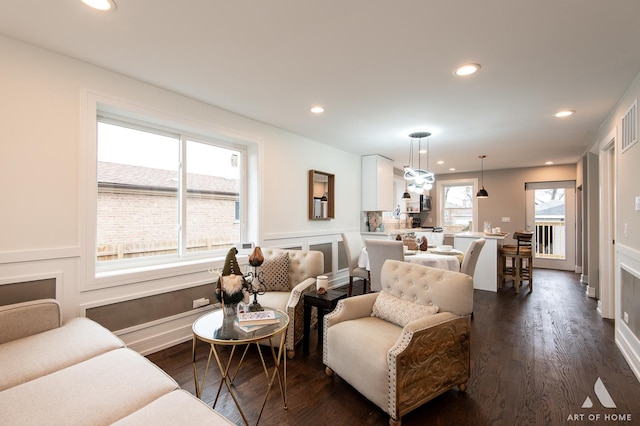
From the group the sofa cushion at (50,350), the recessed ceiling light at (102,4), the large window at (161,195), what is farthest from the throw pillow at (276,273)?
the recessed ceiling light at (102,4)

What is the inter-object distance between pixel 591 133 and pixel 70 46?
6.14 meters

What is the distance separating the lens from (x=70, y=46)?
7.27 ft

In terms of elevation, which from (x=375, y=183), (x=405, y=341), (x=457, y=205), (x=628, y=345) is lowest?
(x=628, y=345)

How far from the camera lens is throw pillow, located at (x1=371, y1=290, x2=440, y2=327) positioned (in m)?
2.20

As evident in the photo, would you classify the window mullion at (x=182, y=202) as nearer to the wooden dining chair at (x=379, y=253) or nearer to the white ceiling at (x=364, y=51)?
the white ceiling at (x=364, y=51)

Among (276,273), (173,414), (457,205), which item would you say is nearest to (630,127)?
(276,273)

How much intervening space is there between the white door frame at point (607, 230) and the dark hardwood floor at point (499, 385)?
388 mm

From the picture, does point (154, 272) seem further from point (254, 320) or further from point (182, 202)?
point (254, 320)

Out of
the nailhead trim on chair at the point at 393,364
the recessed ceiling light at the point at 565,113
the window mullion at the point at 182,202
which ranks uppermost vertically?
the recessed ceiling light at the point at 565,113

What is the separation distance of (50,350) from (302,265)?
2.15 meters

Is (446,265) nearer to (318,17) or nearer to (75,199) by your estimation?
(318,17)

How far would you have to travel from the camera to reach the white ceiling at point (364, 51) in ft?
5.89

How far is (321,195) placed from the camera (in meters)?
5.19

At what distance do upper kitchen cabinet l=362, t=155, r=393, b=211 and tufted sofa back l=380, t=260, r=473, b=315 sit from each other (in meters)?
3.41
